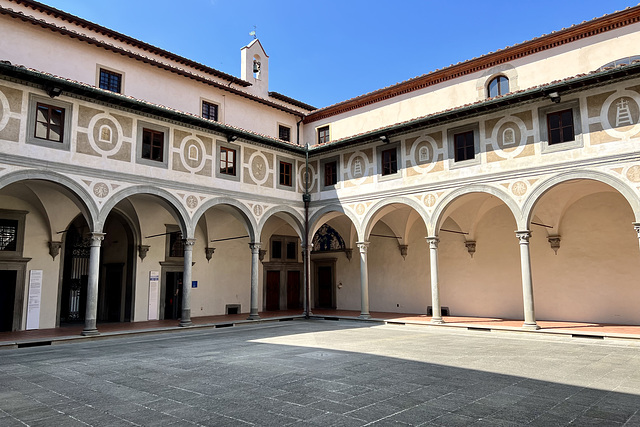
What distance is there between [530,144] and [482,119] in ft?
6.02

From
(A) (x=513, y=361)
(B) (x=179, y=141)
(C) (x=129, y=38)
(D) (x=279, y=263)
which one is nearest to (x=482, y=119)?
(A) (x=513, y=361)

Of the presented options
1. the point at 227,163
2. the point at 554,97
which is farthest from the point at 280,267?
the point at 554,97

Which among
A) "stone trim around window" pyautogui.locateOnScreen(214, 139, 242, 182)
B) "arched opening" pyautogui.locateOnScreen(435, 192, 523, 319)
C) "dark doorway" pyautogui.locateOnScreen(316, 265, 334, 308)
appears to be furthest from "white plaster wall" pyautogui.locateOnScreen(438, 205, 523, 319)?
"stone trim around window" pyautogui.locateOnScreen(214, 139, 242, 182)

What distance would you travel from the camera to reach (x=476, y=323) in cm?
1603

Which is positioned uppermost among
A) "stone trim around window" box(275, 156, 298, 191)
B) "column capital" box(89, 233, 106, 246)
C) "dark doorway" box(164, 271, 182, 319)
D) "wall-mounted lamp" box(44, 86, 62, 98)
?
"wall-mounted lamp" box(44, 86, 62, 98)

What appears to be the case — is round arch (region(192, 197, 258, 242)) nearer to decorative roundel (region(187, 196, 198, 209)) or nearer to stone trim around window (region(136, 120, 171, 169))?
decorative roundel (region(187, 196, 198, 209))

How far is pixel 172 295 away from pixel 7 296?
5674mm

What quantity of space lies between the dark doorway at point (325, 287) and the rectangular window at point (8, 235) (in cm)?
1365

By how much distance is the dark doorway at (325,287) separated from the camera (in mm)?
23844

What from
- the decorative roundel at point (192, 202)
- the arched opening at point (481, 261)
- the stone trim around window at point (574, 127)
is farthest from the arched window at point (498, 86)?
the decorative roundel at point (192, 202)

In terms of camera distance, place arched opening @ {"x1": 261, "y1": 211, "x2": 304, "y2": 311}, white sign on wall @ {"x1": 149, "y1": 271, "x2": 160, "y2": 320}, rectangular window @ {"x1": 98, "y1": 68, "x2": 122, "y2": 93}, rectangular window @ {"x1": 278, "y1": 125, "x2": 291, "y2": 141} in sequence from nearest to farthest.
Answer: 1. rectangular window @ {"x1": 98, "y1": 68, "x2": 122, "y2": 93}
2. white sign on wall @ {"x1": 149, "y1": 271, "x2": 160, "y2": 320}
3. rectangular window @ {"x1": 278, "y1": 125, "x2": 291, "y2": 141}
4. arched opening @ {"x1": 261, "y1": 211, "x2": 304, "y2": 311}

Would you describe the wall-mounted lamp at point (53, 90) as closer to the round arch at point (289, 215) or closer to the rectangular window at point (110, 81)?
the rectangular window at point (110, 81)

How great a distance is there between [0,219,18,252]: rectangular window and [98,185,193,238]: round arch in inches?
126

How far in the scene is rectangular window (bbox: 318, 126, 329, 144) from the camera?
22.1 metres
